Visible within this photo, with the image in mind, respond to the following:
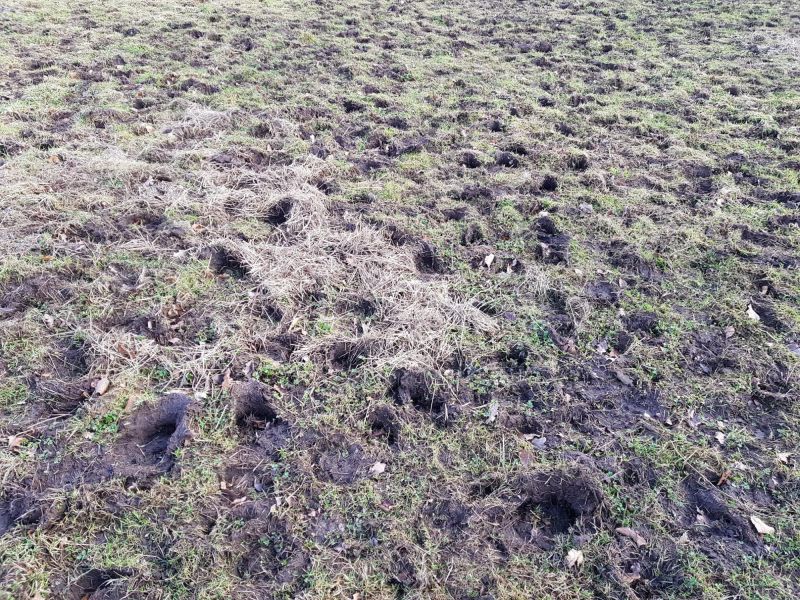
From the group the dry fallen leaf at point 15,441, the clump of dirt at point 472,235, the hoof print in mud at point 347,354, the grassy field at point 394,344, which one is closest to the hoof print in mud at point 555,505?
the grassy field at point 394,344

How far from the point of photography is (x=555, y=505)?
234cm

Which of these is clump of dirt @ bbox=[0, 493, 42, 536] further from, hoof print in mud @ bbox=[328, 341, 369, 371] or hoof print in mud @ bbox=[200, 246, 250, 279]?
hoof print in mud @ bbox=[200, 246, 250, 279]

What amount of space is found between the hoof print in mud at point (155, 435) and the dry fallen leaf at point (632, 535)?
6.36 ft

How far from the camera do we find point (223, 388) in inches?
104

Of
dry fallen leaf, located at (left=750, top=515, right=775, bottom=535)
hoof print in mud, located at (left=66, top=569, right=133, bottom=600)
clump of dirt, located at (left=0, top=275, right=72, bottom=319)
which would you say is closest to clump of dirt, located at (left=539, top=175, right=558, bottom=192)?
dry fallen leaf, located at (left=750, top=515, right=775, bottom=535)

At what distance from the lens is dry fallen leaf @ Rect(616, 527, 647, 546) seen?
7.06 feet

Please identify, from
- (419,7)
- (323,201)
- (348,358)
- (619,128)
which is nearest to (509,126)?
(619,128)

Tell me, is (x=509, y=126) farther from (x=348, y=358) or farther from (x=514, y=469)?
(x=514, y=469)

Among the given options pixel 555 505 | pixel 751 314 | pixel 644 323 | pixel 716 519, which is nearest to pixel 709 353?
pixel 644 323

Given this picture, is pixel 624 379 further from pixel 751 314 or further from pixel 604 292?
pixel 751 314

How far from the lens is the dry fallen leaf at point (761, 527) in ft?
7.13

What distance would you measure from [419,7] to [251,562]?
362 inches

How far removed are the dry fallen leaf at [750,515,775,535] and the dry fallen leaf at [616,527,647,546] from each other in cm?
48

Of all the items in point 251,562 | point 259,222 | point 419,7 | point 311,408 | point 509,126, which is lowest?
point 251,562
